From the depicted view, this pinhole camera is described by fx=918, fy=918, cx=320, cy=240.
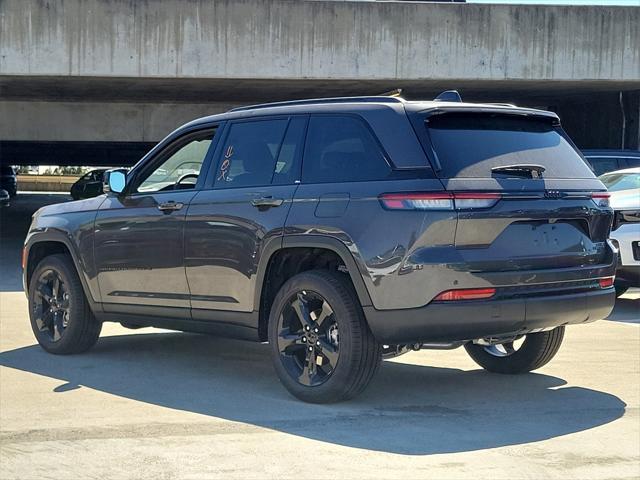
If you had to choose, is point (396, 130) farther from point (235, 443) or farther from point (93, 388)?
point (93, 388)

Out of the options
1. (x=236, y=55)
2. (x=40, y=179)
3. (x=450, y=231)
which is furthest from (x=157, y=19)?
(x=40, y=179)

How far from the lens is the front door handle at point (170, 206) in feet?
22.0

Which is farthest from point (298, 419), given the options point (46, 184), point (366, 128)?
point (46, 184)

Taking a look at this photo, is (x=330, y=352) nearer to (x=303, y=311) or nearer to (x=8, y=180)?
(x=303, y=311)

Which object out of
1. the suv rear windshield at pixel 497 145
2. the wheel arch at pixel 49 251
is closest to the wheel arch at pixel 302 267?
the suv rear windshield at pixel 497 145

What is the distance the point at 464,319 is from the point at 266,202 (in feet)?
5.17

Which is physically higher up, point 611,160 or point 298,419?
point 611,160

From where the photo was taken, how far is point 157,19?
16.8 metres

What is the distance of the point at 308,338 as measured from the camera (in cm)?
589

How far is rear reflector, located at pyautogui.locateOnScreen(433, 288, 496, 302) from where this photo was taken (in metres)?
5.32

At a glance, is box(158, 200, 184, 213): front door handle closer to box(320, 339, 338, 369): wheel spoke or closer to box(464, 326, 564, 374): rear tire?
box(320, 339, 338, 369): wheel spoke

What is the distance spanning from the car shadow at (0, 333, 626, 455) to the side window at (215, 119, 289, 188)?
147 cm

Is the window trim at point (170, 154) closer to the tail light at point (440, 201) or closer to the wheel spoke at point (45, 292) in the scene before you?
the wheel spoke at point (45, 292)

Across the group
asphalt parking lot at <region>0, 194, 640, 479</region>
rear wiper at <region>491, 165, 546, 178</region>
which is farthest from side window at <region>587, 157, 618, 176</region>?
rear wiper at <region>491, 165, 546, 178</region>
